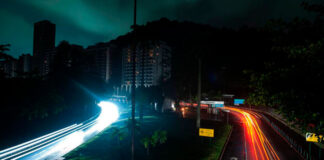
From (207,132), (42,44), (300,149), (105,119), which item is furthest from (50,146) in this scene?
(42,44)

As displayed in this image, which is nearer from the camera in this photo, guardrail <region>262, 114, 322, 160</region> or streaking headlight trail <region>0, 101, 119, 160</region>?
streaking headlight trail <region>0, 101, 119, 160</region>

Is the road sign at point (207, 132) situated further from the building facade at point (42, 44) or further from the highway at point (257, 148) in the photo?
the building facade at point (42, 44)

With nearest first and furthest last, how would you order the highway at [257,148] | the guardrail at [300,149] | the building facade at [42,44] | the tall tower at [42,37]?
the guardrail at [300,149]
the highway at [257,148]
the building facade at [42,44]
the tall tower at [42,37]

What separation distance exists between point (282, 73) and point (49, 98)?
28766 millimetres

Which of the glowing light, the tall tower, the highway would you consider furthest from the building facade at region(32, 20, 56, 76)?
the highway

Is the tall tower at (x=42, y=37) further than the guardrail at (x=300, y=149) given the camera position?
Yes

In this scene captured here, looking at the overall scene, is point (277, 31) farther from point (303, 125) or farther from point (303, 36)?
point (303, 125)

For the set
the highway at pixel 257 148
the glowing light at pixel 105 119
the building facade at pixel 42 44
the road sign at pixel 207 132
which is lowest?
the glowing light at pixel 105 119

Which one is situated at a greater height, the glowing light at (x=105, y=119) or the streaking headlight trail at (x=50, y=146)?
the streaking headlight trail at (x=50, y=146)

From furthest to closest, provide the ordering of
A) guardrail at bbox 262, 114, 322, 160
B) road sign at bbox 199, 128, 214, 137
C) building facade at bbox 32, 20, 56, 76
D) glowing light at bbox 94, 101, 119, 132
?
1. building facade at bbox 32, 20, 56, 76
2. glowing light at bbox 94, 101, 119, 132
3. road sign at bbox 199, 128, 214, 137
4. guardrail at bbox 262, 114, 322, 160

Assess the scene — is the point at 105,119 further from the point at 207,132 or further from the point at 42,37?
the point at 42,37

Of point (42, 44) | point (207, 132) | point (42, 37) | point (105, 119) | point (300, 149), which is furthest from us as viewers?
point (42, 44)

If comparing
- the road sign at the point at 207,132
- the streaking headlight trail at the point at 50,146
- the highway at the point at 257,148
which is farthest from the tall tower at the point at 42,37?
the highway at the point at 257,148

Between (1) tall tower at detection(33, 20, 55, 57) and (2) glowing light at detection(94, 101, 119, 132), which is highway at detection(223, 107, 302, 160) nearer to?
(2) glowing light at detection(94, 101, 119, 132)
